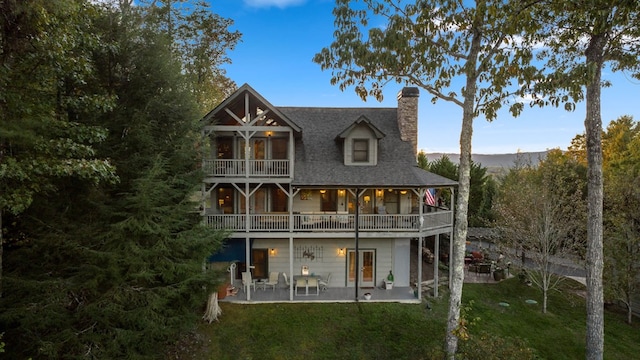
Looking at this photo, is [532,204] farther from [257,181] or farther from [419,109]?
[257,181]

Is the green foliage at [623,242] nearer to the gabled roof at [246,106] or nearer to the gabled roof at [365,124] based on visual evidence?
the gabled roof at [365,124]

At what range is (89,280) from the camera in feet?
29.3

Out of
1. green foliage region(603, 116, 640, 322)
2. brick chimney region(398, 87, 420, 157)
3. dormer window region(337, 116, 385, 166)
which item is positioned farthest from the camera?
brick chimney region(398, 87, 420, 157)

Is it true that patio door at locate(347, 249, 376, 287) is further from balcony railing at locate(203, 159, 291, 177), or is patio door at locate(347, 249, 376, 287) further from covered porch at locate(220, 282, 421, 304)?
balcony railing at locate(203, 159, 291, 177)

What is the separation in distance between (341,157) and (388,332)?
932cm

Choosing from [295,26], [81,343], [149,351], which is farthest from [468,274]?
[295,26]

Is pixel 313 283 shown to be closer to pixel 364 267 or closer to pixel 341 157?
pixel 364 267

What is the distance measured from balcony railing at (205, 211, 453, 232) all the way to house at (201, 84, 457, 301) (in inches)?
2.1

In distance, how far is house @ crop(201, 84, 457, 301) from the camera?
15.3 metres

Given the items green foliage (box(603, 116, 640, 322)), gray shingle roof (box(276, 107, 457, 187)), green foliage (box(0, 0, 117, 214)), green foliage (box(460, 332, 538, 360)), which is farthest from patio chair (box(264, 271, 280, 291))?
green foliage (box(603, 116, 640, 322))

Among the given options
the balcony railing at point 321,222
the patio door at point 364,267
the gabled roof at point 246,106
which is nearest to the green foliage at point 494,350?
the balcony railing at point 321,222

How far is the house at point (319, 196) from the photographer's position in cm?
1530

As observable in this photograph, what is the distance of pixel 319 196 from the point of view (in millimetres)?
17516

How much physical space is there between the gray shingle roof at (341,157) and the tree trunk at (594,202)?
583 cm
